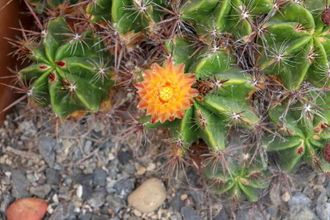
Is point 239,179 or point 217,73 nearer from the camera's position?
point 217,73

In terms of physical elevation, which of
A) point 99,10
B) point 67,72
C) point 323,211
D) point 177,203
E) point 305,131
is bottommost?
point 323,211

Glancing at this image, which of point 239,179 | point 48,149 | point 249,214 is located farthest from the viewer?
point 48,149

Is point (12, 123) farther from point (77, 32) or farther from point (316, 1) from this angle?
point (316, 1)

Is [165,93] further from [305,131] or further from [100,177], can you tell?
[100,177]

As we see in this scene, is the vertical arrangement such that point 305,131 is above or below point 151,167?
above

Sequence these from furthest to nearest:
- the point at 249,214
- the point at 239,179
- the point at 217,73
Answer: the point at 249,214 → the point at 239,179 → the point at 217,73

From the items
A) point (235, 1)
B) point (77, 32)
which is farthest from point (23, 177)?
point (235, 1)

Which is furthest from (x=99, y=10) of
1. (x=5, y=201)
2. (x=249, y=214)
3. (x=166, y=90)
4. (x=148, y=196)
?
(x=249, y=214)

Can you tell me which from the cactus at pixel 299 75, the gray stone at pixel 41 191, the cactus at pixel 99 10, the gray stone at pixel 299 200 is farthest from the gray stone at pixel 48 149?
the gray stone at pixel 299 200
